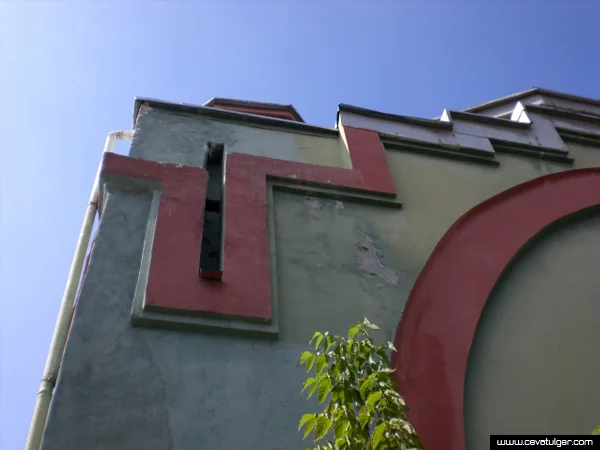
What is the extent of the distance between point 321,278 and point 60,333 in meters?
1.36

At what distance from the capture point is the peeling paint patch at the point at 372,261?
3834 millimetres

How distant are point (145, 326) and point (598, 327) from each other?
2531mm

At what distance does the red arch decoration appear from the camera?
320cm

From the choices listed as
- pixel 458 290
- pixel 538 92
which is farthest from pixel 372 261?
pixel 538 92

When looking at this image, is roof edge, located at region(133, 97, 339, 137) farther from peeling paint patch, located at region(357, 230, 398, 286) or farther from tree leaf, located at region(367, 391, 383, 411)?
tree leaf, located at region(367, 391, 383, 411)

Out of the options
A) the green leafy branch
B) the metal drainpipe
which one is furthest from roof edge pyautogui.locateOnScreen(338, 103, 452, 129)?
the green leafy branch

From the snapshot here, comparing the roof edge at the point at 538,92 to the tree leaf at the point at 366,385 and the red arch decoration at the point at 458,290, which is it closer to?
the red arch decoration at the point at 458,290

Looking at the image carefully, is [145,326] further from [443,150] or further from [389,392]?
[443,150]

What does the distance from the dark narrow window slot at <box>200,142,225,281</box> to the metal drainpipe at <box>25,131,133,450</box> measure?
26.0 inches

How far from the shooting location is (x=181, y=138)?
4516 mm

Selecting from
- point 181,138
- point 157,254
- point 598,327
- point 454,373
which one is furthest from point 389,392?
point 181,138

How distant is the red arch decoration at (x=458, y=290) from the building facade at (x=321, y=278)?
1 cm

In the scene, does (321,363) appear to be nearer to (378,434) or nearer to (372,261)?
(378,434)

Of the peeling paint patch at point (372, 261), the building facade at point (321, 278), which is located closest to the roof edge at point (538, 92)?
the building facade at point (321, 278)
